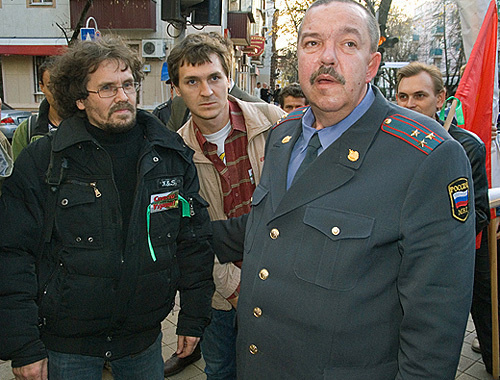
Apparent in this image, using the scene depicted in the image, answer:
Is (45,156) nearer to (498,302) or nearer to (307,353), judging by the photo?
(307,353)

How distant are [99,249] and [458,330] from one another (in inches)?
57.4

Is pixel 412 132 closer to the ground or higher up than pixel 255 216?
higher up

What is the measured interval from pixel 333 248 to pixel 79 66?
148cm

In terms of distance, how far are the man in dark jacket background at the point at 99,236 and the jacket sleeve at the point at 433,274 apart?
44.9 inches

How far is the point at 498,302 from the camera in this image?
3.73m

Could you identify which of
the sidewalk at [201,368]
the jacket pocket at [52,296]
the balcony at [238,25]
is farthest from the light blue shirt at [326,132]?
the balcony at [238,25]

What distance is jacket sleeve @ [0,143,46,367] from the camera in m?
2.03

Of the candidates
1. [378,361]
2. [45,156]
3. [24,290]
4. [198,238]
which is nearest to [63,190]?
[45,156]

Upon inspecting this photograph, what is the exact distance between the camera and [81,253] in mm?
2131

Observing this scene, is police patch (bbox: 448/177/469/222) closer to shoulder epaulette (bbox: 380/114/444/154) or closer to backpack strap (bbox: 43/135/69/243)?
shoulder epaulette (bbox: 380/114/444/154)

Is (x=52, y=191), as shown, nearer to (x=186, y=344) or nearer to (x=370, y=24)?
(x=186, y=344)

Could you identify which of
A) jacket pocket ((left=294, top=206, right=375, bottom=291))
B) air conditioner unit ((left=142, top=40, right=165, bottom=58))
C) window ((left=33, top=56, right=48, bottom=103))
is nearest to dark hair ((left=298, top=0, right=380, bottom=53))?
jacket pocket ((left=294, top=206, right=375, bottom=291))

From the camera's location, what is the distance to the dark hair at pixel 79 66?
91.0 inches

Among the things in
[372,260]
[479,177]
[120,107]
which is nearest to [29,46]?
[120,107]
